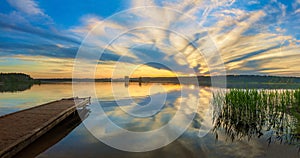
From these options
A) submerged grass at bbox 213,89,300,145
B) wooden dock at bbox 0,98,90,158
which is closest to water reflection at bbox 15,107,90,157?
wooden dock at bbox 0,98,90,158

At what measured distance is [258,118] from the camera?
10.2 metres

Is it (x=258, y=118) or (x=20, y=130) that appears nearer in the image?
(x=20, y=130)

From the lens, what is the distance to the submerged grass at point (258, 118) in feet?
28.0

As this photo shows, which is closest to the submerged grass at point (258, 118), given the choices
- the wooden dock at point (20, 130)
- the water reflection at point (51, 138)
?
the water reflection at point (51, 138)

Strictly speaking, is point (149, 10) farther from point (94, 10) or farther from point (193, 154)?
point (193, 154)

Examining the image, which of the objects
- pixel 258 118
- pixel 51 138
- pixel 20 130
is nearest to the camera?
pixel 20 130

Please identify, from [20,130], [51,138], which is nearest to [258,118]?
[51,138]

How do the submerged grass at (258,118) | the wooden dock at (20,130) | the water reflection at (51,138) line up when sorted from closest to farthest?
the wooden dock at (20,130) < the water reflection at (51,138) < the submerged grass at (258,118)

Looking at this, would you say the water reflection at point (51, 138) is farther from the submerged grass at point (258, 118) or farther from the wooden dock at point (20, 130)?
the submerged grass at point (258, 118)

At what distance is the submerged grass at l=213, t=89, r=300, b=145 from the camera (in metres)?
8.52

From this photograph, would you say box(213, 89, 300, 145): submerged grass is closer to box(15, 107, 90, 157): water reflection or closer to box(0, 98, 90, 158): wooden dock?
box(15, 107, 90, 157): water reflection

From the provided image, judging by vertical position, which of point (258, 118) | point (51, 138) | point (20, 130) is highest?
point (258, 118)

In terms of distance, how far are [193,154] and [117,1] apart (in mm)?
11268

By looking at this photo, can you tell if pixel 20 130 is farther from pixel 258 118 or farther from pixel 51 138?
pixel 258 118
